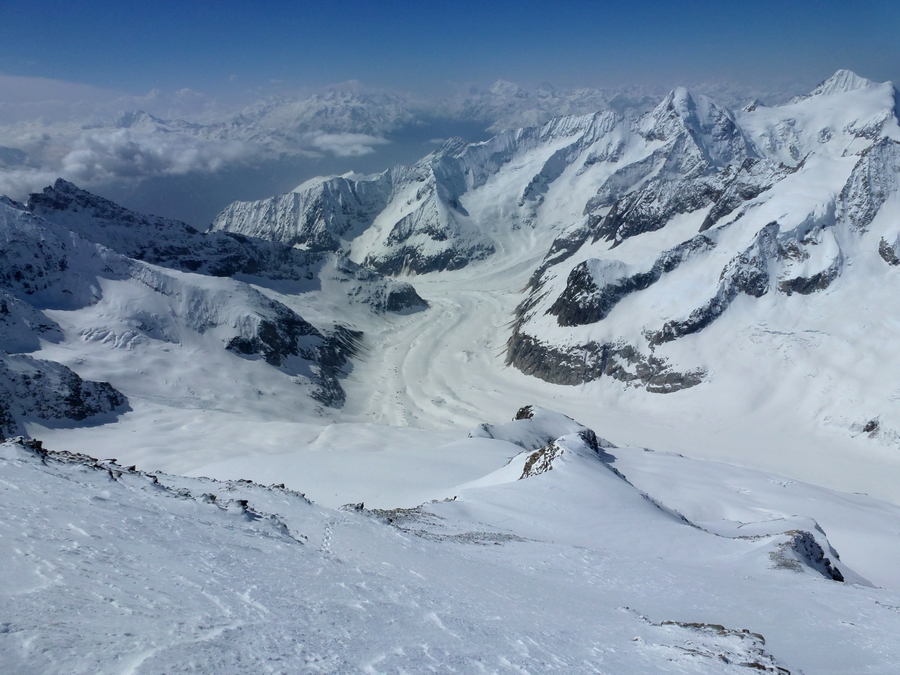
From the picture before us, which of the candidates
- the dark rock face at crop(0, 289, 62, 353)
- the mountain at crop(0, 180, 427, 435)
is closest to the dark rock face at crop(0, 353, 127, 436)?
the mountain at crop(0, 180, 427, 435)

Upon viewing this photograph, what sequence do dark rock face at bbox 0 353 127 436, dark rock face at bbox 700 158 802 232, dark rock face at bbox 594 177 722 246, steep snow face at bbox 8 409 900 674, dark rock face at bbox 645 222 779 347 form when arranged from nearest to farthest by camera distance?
steep snow face at bbox 8 409 900 674
dark rock face at bbox 0 353 127 436
dark rock face at bbox 645 222 779 347
dark rock face at bbox 700 158 802 232
dark rock face at bbox 594 177 722 246

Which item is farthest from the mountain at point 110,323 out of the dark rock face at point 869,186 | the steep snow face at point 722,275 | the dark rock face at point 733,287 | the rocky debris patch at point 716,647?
the dark rock face at point 869,186

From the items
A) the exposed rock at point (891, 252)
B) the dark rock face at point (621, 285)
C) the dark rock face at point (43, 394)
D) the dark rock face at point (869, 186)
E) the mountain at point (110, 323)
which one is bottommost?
the dark rock face at point (43, 394)

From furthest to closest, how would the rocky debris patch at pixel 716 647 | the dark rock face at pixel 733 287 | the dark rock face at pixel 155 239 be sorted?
the dark rock face at pixel 155 239, the dark rock face at pixel 733 287, the rocky debris patch at pixel 716 647

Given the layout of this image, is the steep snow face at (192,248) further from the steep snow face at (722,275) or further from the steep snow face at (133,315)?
the steep snow face at (722,275)

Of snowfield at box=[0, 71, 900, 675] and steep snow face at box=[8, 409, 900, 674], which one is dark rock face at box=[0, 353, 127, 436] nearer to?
snowfield at box=[0, 71, 900, 675]

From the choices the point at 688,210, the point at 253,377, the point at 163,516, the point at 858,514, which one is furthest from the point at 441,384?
the point at 163,516

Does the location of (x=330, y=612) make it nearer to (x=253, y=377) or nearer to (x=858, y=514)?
(x=858, y=514)

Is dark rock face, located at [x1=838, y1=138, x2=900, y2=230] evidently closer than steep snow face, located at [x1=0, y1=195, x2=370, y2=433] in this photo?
No
